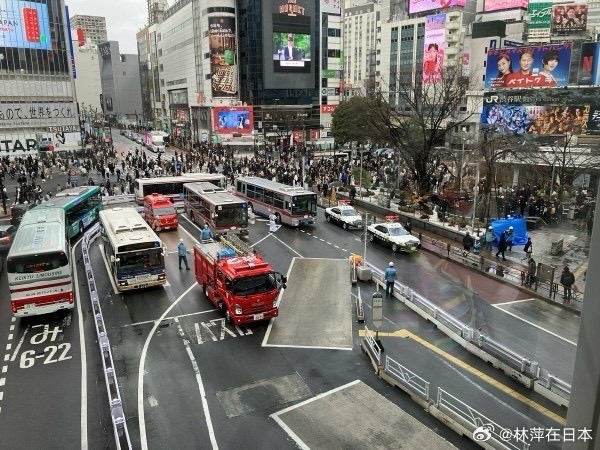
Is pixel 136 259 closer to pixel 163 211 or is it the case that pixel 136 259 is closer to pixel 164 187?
pixel 163 211

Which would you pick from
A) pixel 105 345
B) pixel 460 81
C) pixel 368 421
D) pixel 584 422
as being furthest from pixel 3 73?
pixel 584 422

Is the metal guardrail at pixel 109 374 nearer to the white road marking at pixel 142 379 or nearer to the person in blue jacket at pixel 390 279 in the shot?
the white road marking at pixel 142 379

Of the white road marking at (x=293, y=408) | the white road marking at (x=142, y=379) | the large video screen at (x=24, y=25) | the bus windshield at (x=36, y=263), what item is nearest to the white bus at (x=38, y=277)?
the bus windshield at (x=36, y=263)

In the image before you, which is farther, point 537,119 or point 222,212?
point 537,119

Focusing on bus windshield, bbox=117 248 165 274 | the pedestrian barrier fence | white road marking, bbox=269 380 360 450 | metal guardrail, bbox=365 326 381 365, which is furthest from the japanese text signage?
white road marking, bbox=269 380 360 450

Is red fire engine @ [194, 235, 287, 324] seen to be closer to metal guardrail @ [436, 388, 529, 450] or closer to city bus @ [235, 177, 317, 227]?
metal guardrail @ [436, 388, 529, 450]

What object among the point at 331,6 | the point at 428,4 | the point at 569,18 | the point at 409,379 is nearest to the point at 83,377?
the point at 409,379

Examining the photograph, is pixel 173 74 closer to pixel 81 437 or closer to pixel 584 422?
pixel 81 437
